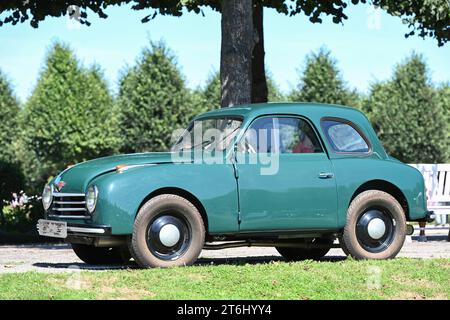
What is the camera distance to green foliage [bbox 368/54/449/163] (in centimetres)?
4691

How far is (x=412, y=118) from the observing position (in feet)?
155

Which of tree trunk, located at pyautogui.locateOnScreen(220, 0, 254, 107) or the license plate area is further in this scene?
tree trunk, located at pyautogui.locateOnScreen(220, 0, 254, 107)

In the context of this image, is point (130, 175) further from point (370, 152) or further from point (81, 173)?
point (370, 152)

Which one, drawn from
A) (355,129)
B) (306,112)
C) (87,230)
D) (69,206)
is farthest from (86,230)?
(355,129)

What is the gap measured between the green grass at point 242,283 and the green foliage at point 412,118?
37.6 m

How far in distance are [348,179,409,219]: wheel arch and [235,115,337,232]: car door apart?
50cm

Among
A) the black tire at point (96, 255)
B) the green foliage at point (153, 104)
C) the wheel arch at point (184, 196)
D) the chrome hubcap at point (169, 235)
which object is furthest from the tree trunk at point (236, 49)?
the green foliage at point (153, 104)

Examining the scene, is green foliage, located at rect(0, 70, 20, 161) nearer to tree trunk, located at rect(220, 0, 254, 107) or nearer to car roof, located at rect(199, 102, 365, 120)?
tree trunk, located at rect(220, 0, 254, 107)

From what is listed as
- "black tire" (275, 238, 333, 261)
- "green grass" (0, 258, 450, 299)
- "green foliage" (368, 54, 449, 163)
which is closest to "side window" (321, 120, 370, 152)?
"black tire" (275, 238, 333, 261)

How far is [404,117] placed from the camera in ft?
155

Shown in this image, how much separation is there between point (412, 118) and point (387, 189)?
120ft

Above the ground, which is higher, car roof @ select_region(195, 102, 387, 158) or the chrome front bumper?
car roof @ select_region(195, 102, 387, 158)

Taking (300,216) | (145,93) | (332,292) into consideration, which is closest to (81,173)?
(300,216)
